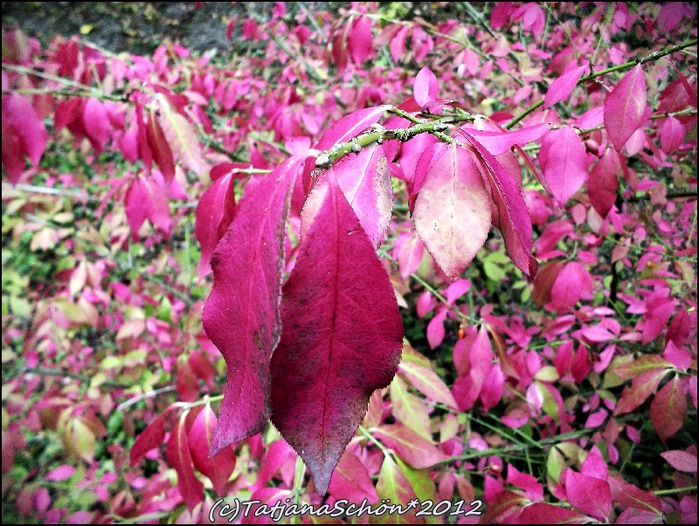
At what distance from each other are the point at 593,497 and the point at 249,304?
76cm

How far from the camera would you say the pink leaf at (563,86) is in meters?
0.66

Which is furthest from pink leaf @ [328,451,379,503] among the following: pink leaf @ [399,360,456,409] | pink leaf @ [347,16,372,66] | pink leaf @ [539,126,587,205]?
pink leaf @ [347,16,372,66]

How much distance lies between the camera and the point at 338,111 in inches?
93.5

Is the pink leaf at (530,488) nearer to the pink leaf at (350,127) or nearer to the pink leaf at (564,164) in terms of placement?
the pink leaf at (564,164)

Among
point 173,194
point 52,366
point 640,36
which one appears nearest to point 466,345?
point 173,194

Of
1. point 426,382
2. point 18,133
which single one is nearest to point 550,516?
point 426,382

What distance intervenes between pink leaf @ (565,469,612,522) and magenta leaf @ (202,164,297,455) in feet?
2.32

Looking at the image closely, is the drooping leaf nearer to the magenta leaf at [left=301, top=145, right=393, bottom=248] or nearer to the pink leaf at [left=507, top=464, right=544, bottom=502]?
the magenta leaf at [left=301, top=145, right=393, bottom=248]

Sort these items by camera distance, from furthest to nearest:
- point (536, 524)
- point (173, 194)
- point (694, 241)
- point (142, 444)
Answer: point (694, 241)
point (173, 194)
point (142, 444)
point (536, 524)

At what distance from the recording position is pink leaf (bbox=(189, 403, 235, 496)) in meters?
0.77

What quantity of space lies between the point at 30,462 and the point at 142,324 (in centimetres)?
169

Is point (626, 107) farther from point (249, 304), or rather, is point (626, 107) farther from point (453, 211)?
point (249, 304)

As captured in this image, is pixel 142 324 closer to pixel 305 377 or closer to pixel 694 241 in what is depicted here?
pixel 305 377

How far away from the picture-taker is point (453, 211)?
37 cm
